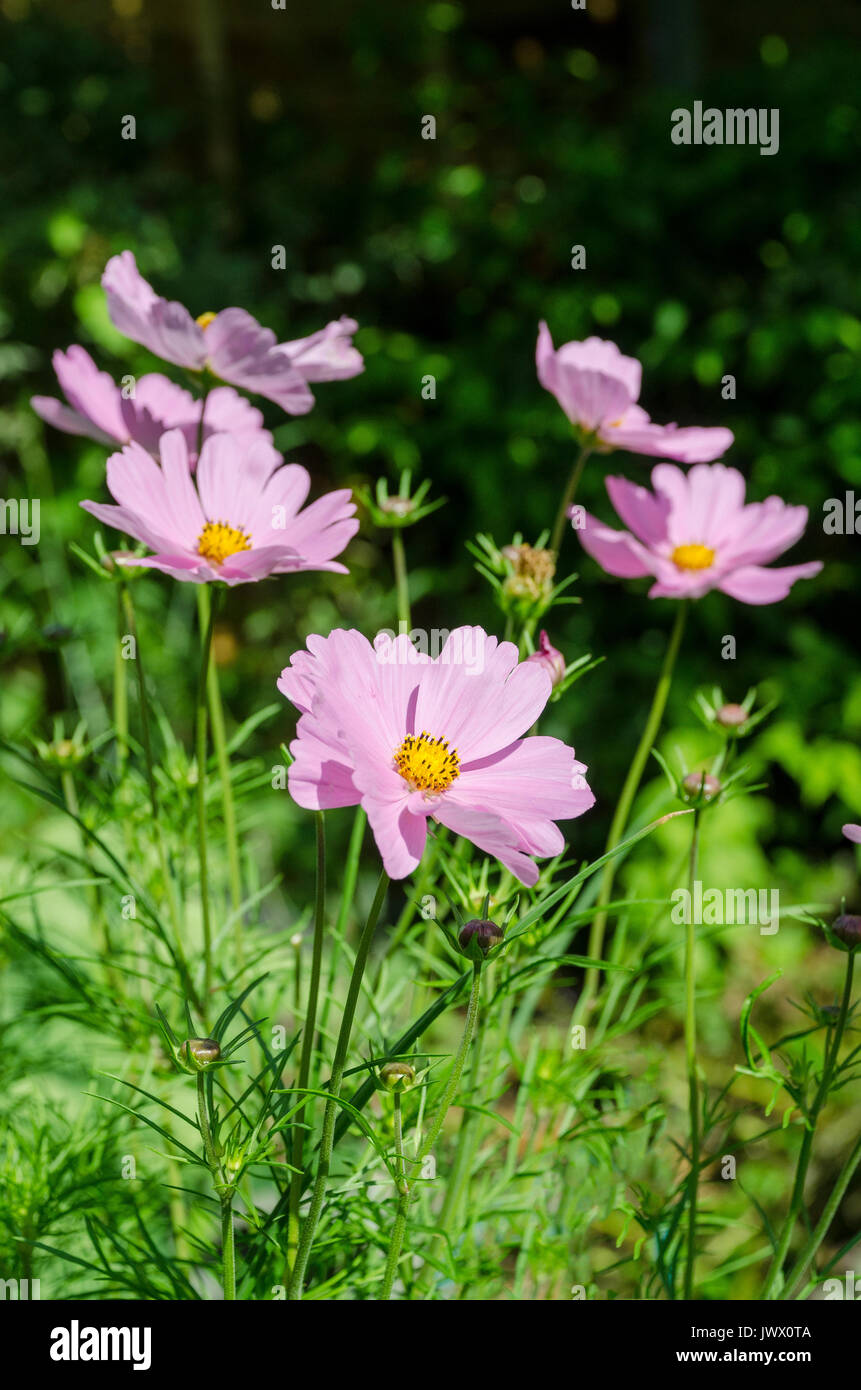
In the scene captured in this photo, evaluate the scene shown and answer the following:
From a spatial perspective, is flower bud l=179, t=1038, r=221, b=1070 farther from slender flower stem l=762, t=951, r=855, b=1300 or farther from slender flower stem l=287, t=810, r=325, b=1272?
slender flower stem l=762, t=951, r=855, b=1300

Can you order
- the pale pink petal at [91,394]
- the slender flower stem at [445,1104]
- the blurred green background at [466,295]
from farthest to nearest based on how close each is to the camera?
the blurred green background at [466,295] → the pale pink petal at [91,394] → the slender flower stem at [445,1104]

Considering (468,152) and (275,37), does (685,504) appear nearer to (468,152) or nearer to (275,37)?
(468,152)

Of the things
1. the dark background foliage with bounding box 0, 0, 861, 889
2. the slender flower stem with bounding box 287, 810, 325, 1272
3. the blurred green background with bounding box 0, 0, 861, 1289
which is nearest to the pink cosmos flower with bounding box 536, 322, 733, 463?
the slender flower stem with bounding box 287, 810, 325, 1272

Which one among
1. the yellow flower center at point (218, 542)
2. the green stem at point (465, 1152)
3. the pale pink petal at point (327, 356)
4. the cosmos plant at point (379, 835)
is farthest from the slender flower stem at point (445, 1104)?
the pale pink petal at point (327, 356)

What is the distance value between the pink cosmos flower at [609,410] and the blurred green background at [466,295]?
0.99 meters

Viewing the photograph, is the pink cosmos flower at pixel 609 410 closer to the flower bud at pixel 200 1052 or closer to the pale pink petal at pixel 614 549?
the pale pink petal at pixel 614 549

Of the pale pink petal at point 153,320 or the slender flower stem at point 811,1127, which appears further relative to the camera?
the pale pink petal at point 153,320

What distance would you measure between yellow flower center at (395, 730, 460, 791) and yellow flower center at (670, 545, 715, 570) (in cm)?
24

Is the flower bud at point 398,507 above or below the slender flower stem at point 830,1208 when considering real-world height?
above

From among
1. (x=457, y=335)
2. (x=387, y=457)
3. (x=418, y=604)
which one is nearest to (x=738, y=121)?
(x=457, y=335)

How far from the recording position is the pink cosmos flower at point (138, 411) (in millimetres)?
544

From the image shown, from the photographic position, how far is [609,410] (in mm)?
602

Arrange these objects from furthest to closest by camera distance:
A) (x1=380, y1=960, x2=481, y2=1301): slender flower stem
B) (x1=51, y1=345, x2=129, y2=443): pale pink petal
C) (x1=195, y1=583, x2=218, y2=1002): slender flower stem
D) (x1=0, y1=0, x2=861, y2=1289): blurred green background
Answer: (x1=0, y1=0, x2=861, y2=1289): blurred green background
(x1=51, y1=345, x2=129, y2=443): pale pink petal
(x1=195, y1=583, x2=218, y2=1002): slender flower stem
(x1=380, y1=960, x2=481, y2=1301): slender flower stem

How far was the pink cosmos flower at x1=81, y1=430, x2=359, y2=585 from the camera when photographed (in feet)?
1.45
